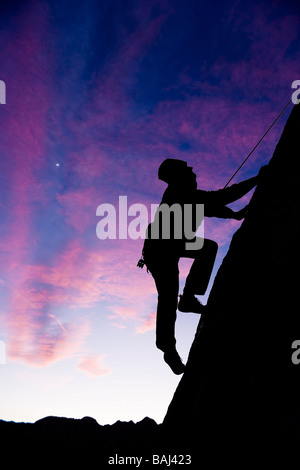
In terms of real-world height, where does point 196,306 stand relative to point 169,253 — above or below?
below

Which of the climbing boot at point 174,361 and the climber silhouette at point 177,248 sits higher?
the climber silhouette at point 177,248

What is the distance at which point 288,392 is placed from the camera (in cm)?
225

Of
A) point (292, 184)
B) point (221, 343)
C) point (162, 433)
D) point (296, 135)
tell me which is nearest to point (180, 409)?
point (162, 433)

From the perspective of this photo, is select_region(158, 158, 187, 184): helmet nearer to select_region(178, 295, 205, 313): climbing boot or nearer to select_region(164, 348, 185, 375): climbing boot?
select_region(178, 295, 205, 313): climbing boot

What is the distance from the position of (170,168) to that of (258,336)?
3.66 metres

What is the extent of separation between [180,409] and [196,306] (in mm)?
1791

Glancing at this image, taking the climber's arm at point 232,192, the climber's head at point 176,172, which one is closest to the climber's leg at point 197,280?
the climber's arm at point 232,192

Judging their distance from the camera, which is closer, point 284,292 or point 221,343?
point 284,292

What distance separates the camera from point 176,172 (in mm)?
5480

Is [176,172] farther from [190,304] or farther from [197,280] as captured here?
[190,304]

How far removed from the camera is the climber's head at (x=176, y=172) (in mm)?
5441

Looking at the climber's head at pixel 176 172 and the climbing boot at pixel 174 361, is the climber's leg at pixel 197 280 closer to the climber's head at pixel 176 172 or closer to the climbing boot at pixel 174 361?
the climbing boot at pixel 174 361
